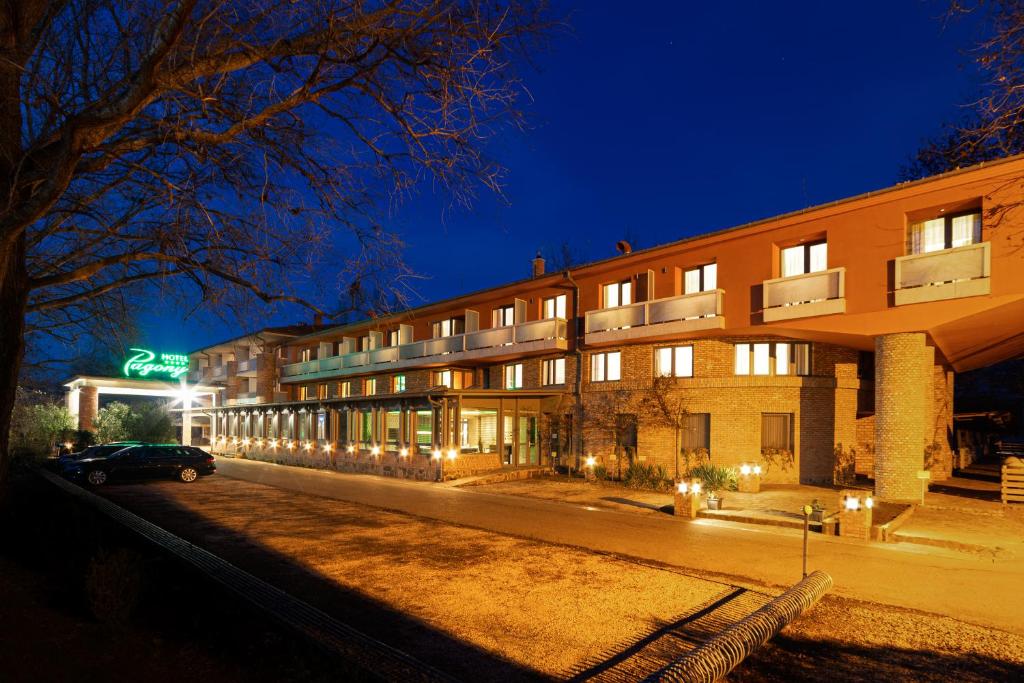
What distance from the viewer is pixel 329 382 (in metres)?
45.4

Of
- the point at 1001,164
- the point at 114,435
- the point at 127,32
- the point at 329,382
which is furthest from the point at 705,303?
the point at 114,435

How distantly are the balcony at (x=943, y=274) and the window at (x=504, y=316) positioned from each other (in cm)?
1707

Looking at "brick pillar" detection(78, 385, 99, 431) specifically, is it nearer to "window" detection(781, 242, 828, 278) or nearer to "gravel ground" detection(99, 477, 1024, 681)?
"gravel ground" detection(99, 477, 1024, 681)

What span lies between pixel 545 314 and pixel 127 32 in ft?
75.5

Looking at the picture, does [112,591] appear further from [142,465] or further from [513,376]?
[513,376]

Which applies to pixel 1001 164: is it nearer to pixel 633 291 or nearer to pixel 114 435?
pixel 633 291

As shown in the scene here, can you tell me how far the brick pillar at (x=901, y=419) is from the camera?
1706cm

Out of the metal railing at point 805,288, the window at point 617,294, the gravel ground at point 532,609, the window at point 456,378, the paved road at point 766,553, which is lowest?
the paved road at point 766,553

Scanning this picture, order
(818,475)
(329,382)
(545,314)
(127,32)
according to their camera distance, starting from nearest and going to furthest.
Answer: (127,32), (818,475), (545,314), (329,382)

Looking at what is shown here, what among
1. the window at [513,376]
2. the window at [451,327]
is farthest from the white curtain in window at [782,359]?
the window at [451,327]

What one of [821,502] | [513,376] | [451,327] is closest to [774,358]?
[821,502]

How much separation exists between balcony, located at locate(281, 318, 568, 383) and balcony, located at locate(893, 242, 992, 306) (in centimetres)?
1277

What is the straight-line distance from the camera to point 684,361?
76.5 feet

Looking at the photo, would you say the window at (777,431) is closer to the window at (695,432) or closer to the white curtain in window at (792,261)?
the window at (695,432)
